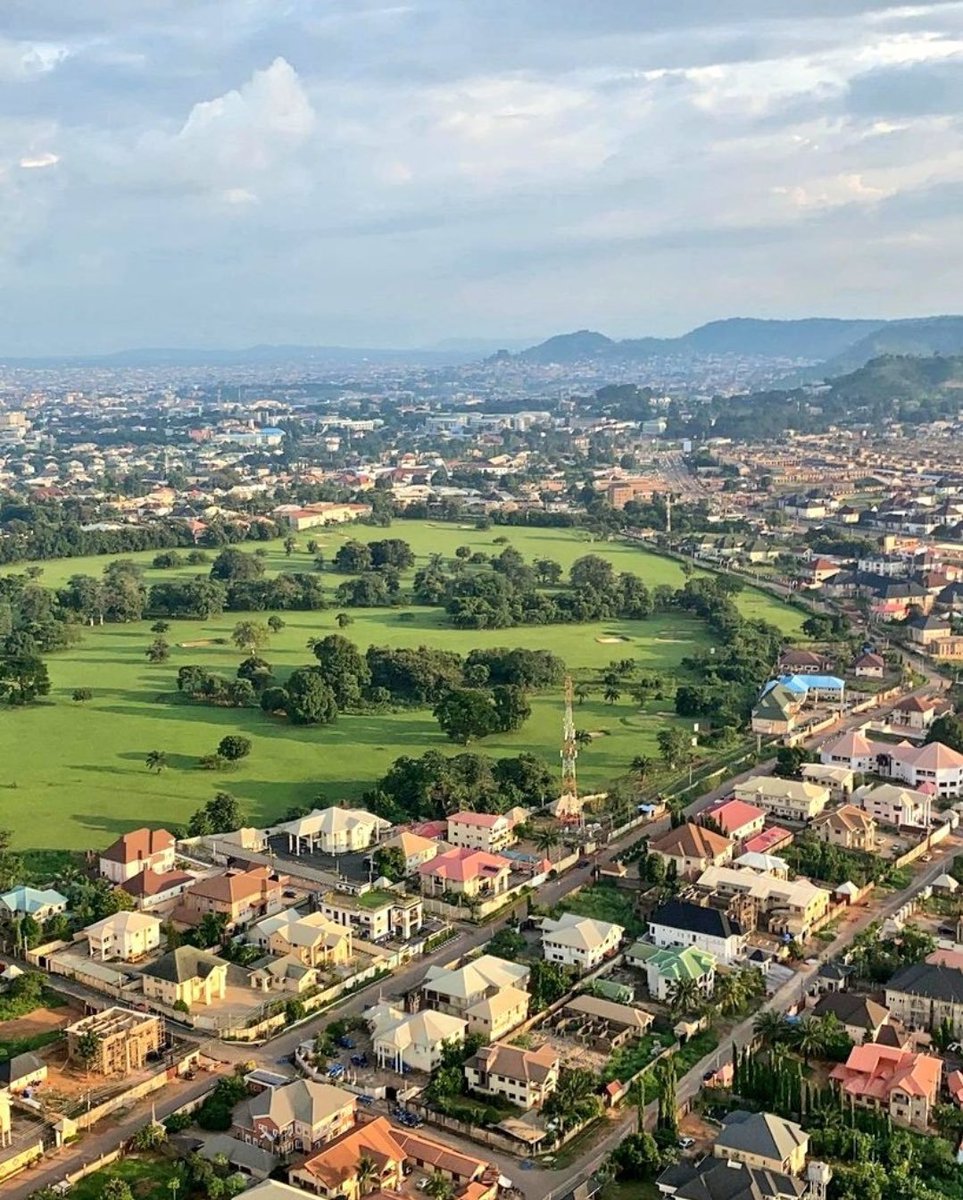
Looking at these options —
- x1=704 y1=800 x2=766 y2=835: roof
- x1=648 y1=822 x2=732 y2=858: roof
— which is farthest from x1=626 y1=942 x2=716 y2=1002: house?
x1=704 y1=800 x2=766 y2=835: roof

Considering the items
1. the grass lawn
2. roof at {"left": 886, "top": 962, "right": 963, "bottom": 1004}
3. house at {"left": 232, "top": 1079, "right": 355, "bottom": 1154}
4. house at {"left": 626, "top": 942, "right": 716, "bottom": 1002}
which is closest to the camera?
the grass lawn

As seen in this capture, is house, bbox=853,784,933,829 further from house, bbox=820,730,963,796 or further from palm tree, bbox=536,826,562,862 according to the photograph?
palm tree, bbox=536,826,562,862

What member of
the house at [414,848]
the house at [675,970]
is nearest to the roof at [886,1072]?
the house at [675,970]

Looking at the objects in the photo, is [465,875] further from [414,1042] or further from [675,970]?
[414,1042]

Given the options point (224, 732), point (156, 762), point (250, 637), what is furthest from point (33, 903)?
point (250, 637)

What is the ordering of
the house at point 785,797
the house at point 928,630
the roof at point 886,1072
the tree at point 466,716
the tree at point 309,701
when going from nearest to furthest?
1. the roof at point 886,1072
2. the house at point 785,797
3. the tree at point 466,716
4. the tree at point 309,701
5. the house at point 928,630

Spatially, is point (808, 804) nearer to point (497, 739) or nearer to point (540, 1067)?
point (497, 739)

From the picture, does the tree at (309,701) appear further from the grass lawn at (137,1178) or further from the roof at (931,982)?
the grass lawn at (137,1178)
